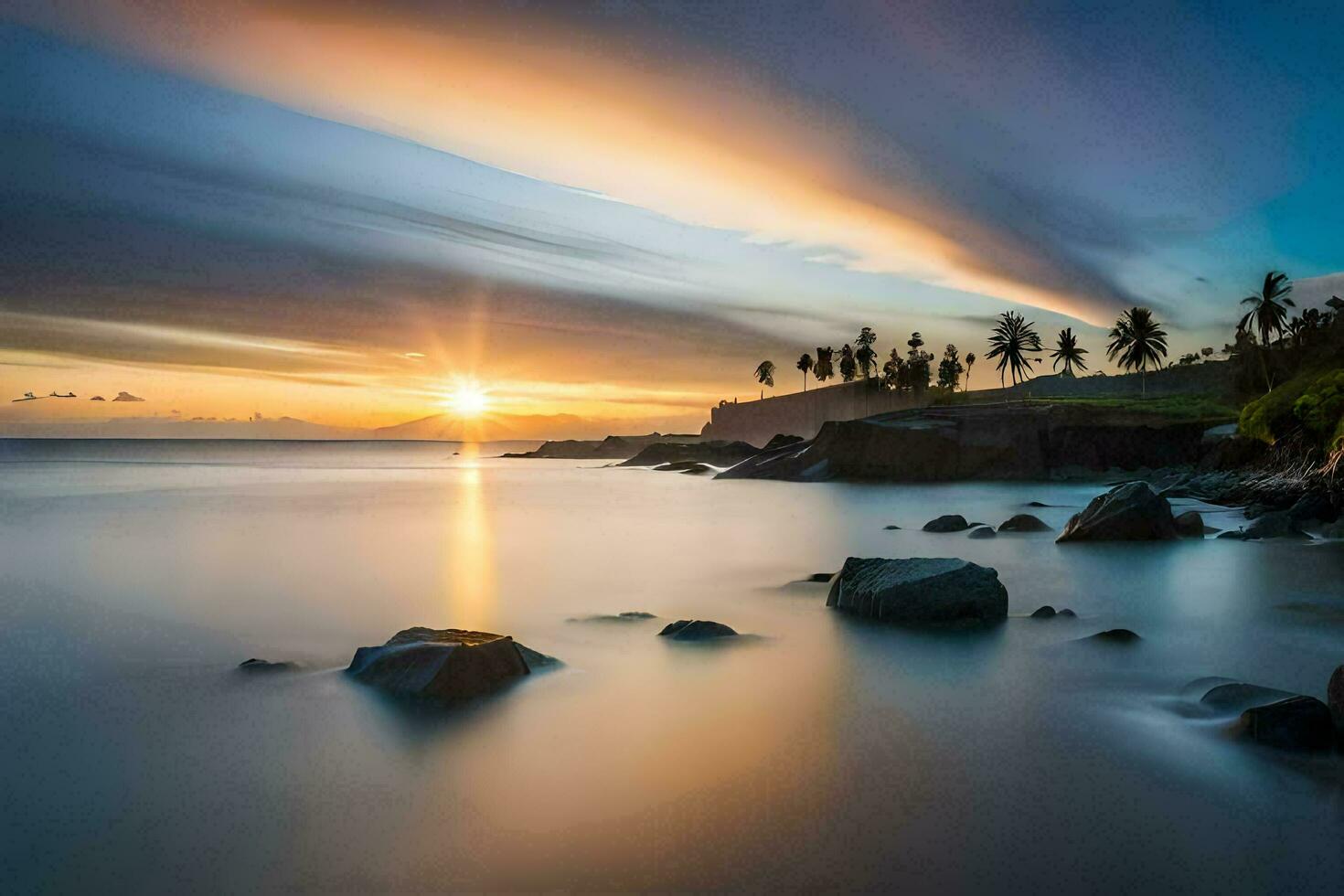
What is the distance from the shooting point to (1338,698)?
24.0 feet

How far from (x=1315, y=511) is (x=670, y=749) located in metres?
25.9

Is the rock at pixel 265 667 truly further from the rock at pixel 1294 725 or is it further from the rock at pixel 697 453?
the rock at pixel 697 453

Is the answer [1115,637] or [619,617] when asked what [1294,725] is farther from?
[619,617]

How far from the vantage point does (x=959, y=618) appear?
41.5 ft

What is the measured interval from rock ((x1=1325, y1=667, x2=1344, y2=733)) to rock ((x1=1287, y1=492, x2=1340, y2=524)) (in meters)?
20.9

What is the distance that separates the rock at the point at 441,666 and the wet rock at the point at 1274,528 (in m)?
22.1

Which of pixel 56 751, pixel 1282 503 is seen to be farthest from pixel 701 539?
pixel 56 751

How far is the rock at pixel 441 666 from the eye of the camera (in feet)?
29.4

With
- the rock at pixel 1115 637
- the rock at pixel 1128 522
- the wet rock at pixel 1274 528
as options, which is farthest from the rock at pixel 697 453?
the rock at pixel 1115 637

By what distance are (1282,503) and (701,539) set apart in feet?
66.5

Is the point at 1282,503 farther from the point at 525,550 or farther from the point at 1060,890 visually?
the point at 1060,890

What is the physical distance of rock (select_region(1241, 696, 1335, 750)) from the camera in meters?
7.04

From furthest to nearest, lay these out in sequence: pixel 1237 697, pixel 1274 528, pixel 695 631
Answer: pixel 1274 528 → pixel 695 631 → pixel 1237 697

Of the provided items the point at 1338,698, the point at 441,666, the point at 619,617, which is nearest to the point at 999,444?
the point at 619,617
